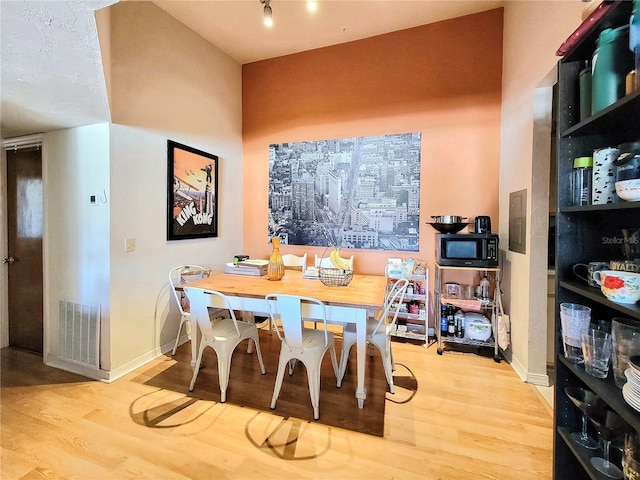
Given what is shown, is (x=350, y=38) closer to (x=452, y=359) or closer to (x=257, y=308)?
(x=257, y=308)

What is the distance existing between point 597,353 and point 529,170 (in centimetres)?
173

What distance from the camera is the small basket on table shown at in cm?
221

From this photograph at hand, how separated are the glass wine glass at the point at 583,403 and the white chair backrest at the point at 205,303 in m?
1.88

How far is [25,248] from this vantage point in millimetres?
2775

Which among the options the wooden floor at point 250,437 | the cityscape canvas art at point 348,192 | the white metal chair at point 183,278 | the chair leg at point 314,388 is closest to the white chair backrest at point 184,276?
the white metal chair at point 183,278

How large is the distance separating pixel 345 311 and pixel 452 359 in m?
1.54

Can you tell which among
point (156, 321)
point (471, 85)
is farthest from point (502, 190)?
point (156, 321)

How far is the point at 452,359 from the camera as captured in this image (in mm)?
2736

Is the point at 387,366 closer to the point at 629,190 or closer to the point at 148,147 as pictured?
the point at 629,190

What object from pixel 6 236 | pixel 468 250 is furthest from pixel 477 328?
pixel 6 236

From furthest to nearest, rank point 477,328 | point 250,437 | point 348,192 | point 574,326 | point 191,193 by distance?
point 348,192 → point 191,193 → point 477,328 → point 250,437 → point 574,326

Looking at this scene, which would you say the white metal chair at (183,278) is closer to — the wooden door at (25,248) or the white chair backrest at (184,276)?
the white chair backrest at (184,276)

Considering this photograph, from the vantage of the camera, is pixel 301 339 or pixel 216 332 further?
pixel 216 332

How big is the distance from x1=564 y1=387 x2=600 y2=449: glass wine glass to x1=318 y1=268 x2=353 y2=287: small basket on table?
4.49 ft
